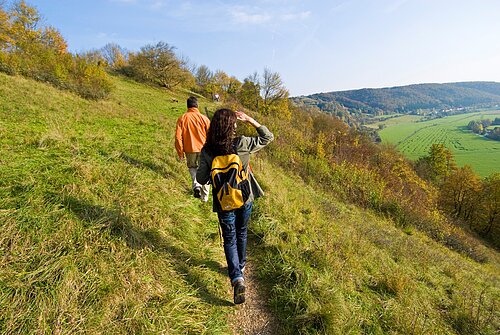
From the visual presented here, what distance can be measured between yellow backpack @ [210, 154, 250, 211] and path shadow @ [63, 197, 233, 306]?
121 centimetres

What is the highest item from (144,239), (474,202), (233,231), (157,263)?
(233,231)

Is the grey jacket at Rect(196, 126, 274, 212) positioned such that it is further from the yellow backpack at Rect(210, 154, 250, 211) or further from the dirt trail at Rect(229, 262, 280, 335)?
the dirt trail at Rect(229, 262, 280, 335)

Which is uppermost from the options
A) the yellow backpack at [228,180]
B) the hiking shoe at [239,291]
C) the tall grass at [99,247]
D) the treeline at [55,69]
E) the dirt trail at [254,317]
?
the treeline at [55,69]

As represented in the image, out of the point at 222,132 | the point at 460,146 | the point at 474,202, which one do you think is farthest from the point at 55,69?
the point at 460,146

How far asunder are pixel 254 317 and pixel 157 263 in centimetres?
140

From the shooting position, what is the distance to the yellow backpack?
267 centimetres

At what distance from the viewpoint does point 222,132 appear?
2.63 meters

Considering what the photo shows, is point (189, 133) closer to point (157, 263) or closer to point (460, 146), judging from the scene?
point (157, 263)

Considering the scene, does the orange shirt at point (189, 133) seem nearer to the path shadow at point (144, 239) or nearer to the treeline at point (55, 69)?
the path shadow at point (144, 239)

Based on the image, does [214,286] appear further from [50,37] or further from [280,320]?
[50,37]

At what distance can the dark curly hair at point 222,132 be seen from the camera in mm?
2623

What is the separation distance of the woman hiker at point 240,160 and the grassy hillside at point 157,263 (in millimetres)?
516

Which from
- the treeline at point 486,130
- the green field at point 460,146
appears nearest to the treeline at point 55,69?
the green field at point 460,146

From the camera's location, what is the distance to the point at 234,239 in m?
2.92
